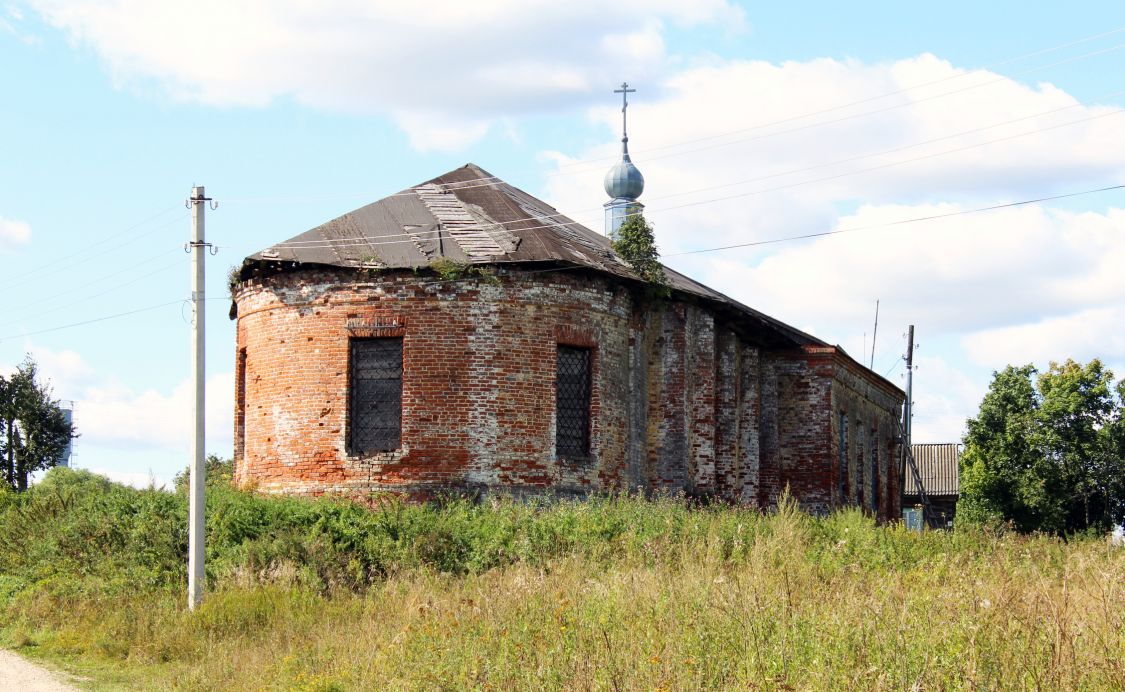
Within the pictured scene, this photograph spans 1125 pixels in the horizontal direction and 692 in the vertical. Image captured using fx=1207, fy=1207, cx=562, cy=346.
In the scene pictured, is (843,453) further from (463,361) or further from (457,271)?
(457,271)

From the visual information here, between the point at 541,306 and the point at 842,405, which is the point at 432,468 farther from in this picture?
the point at 842,405

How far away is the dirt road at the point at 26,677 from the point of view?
36.0ft

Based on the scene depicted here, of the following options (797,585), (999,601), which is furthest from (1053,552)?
(999,601)

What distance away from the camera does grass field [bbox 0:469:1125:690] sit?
25.3 feet

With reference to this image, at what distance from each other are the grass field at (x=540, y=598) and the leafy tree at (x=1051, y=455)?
24.4 metres

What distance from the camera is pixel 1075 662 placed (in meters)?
7.05

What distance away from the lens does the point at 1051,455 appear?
130 ft

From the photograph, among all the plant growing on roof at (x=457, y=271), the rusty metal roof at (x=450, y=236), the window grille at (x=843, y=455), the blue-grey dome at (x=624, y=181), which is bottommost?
the window grille at (x=843, y=455)

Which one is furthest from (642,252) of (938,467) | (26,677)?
(938,467)

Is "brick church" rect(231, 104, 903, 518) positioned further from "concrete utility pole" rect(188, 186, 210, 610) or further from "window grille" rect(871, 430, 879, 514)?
"window grille" rect(871, 430, 879, 514)

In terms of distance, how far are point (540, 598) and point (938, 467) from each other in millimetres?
43273

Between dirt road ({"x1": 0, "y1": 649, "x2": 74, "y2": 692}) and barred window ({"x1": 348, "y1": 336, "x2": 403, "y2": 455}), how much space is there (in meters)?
6.35

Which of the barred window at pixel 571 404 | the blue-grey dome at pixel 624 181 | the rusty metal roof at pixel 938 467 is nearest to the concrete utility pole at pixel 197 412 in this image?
the barred window at pixel 571 404

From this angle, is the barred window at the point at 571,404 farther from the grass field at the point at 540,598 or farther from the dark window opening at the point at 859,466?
the dark window opening at the point at 859,466
